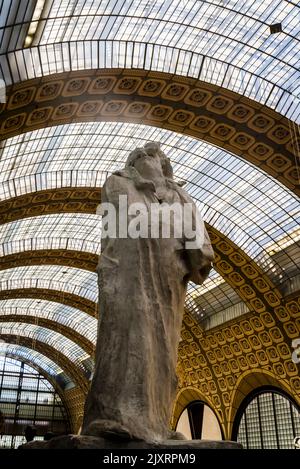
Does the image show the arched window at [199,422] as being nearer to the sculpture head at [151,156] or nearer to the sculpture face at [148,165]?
the sculpture head at [151,156]

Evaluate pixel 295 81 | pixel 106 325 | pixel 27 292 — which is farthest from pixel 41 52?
pixel 27 292

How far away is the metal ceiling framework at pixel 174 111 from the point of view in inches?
712

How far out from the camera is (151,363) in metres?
3.80

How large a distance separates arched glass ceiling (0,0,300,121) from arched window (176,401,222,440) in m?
21.4

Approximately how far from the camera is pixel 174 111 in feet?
70.4

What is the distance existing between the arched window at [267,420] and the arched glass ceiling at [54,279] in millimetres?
14595

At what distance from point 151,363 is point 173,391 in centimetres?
35

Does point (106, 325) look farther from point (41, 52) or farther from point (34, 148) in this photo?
point (34, 148)

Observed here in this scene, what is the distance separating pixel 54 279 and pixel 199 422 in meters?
15.2

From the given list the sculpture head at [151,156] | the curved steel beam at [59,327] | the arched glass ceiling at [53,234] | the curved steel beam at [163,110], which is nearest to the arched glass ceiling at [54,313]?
the curved steel beam at [59,327]

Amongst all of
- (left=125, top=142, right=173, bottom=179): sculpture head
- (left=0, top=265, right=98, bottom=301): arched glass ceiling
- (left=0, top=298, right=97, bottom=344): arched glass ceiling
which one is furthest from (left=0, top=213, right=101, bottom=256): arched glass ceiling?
(left=125, top=142, right=173, bottom=179): sculpture head

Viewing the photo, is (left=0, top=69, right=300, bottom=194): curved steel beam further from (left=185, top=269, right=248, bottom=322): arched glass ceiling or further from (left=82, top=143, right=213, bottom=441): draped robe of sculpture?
(left=82, top=143, right=213, bottom=441): draped robe of sculpture

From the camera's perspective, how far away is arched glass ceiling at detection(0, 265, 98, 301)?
3972 centimetres

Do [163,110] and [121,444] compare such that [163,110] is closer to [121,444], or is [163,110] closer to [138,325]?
[138,325]
